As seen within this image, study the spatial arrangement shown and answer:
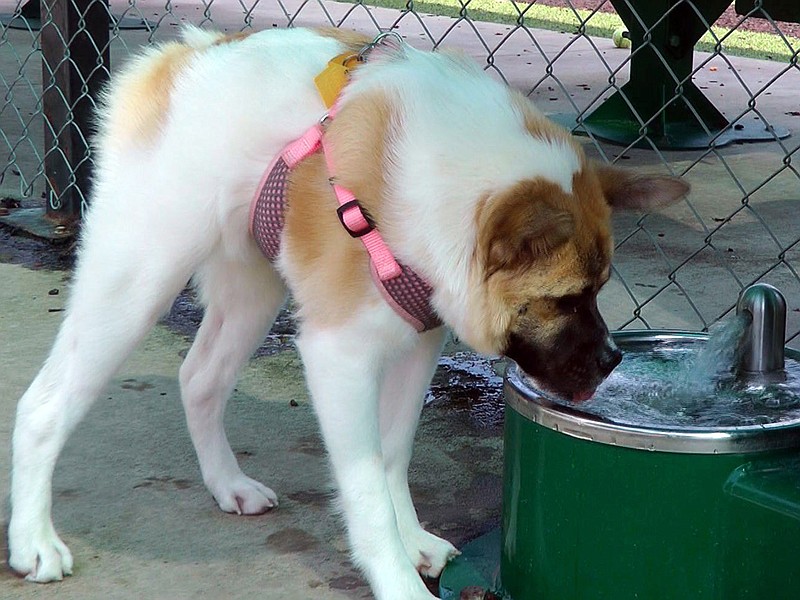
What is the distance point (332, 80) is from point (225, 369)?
0.90 meters

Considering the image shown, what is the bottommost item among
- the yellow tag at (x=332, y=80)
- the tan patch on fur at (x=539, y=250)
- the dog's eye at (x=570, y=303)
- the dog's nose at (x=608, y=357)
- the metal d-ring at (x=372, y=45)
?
the dog's nose at (x=608, y=357)

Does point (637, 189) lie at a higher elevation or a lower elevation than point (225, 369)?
higher

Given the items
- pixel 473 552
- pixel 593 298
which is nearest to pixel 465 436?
pixel 473 552

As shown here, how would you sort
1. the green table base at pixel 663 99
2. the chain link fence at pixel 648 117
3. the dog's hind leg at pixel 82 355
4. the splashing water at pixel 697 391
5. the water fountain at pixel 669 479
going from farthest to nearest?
the green table base at pixel 663 99 < the chain link fence at pixel 648 117 < the dog's hind leg at pixel 82 355 < the splashing water at pixel 697 391 < the water fountain at pixel 669 479

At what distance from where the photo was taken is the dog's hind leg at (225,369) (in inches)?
117

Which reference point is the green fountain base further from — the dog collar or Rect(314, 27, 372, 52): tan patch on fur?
Rect(314, 27, 372, 52): tan patch on fur

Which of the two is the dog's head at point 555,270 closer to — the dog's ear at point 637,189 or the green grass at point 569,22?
the dog's ear at point 637,189

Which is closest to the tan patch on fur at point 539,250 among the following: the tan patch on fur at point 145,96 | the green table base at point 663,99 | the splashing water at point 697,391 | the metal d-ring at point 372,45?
the splashing water at point 697,391

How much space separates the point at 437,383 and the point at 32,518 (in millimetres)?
1511

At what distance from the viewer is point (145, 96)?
2693 mm

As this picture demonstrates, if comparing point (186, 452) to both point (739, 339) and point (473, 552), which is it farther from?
point (739, 339)

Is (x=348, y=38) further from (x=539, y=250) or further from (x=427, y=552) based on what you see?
(x=427, y=552)

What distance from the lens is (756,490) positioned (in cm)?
206

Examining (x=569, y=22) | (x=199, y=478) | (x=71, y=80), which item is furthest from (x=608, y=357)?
(x=569, y=22)
